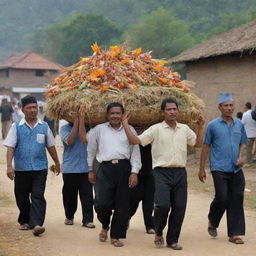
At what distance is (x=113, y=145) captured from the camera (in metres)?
6.29

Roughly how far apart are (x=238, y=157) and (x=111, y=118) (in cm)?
149

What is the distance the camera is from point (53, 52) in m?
79.9

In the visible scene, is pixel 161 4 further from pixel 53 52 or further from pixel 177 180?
pixel 177 180

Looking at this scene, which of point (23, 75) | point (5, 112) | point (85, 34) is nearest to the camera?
point (5, 112)

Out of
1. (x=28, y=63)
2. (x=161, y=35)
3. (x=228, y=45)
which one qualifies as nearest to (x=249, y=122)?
(x=228, y=45)

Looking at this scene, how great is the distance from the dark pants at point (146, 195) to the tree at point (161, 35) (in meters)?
50.0

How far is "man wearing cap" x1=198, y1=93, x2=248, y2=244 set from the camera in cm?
648

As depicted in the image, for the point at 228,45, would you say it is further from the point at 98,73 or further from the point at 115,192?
the point at 115,192

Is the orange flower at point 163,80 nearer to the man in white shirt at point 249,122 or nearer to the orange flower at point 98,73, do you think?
the orange flower at point 98,73

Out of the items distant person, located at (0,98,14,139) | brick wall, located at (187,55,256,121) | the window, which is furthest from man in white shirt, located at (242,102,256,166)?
the window

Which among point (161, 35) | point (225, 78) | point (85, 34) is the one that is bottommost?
point (225, 78)

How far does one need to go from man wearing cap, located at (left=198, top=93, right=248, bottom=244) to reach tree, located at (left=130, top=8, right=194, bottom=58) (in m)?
50.2

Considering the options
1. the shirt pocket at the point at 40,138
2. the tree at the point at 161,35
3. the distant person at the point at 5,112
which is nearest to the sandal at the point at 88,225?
the shirt pocket at the point at 40,138

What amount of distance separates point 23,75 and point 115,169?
163ft
